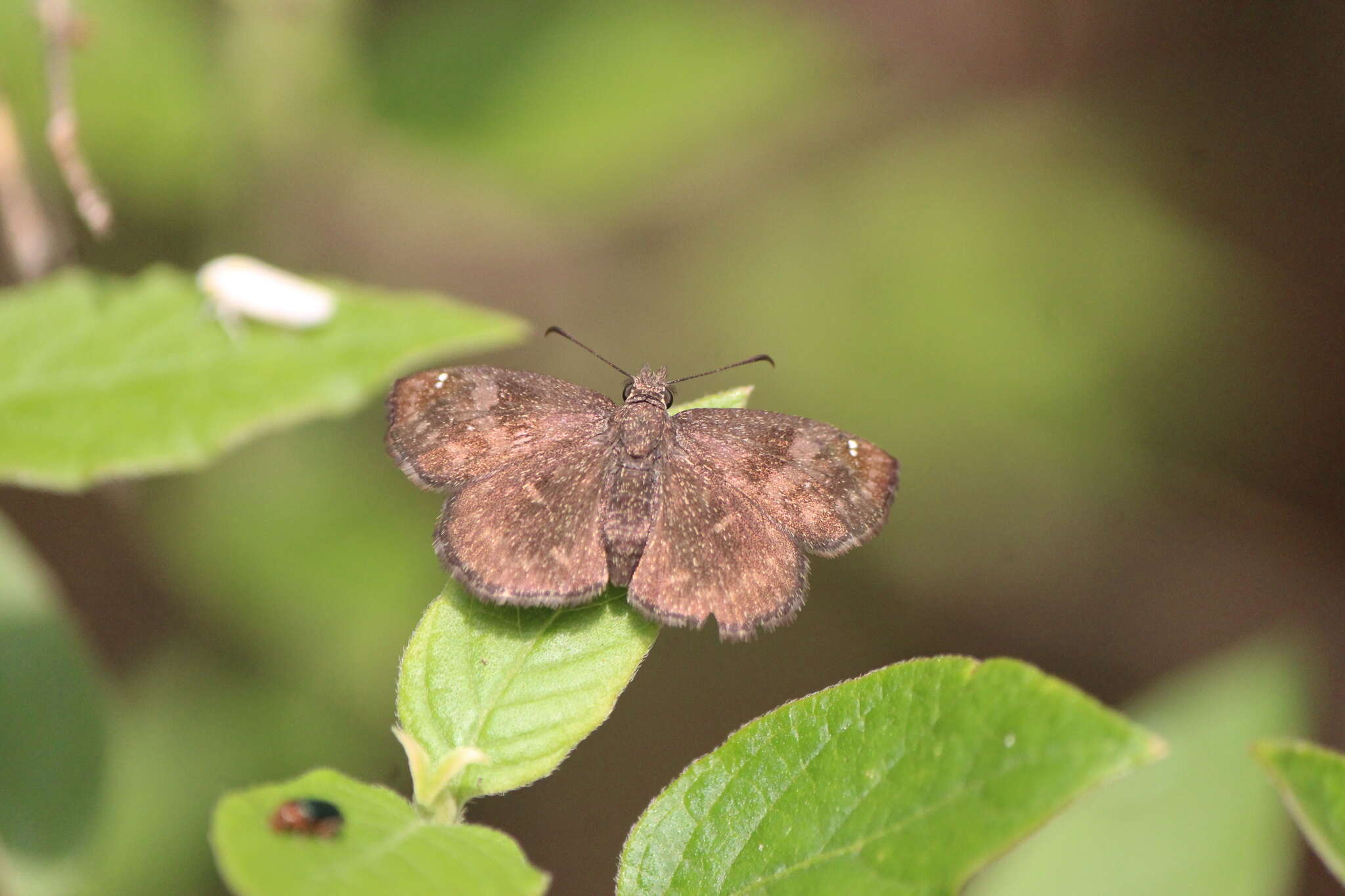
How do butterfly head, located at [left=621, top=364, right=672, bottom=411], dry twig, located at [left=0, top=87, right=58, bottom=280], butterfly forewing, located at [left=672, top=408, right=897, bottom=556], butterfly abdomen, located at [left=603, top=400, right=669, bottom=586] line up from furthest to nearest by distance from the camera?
dry twig, located at [left=0, top=87, right=58, bottom=280] → butterfly head, located at [left=621, top=364, right=672, bottom=411] → butterfly forewing, located at [left=672, top=408, right=897, bottom=556] → butterfly abdomen, located at [left=603, top=400, right=669, bottom=586]

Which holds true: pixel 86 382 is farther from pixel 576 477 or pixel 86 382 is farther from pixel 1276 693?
pixel 1276 693

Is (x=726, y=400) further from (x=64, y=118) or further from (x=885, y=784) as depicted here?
(x=64, y=118)

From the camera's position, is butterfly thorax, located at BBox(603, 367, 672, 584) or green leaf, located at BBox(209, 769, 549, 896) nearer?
green leaf, located at BBox(209, 769, 549, 896)

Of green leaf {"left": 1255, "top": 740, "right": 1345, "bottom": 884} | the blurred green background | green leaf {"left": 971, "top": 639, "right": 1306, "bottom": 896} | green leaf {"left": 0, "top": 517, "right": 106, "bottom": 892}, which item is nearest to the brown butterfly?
green leaf {"left": 1255, "top": 740, "right": 1345, "bottom": 884}

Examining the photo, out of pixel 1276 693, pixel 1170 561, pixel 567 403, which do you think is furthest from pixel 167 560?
pixel 1170 561

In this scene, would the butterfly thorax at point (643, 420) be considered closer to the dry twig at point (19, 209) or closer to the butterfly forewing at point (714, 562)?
the butterfly forewing at point (714, 562)

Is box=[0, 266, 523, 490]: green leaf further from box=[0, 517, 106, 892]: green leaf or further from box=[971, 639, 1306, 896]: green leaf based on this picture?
box=[971, 639, 1306, 896]: green leaf
